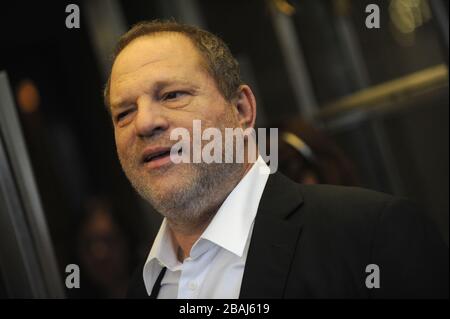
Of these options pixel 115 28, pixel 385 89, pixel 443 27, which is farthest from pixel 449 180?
pixel 115 28

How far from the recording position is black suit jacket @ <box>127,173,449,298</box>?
111 cm

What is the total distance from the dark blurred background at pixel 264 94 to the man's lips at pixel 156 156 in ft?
1.02

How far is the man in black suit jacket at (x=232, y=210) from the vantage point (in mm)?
1123

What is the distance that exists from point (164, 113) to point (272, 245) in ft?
1.03

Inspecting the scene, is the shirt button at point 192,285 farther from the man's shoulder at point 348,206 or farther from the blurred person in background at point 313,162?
the blurred person in background at point 313,162

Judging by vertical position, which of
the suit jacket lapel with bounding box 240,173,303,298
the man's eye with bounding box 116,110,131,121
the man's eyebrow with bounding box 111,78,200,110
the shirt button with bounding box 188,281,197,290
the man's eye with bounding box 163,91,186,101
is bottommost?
the shirt button with bounding box 188,281,197,290

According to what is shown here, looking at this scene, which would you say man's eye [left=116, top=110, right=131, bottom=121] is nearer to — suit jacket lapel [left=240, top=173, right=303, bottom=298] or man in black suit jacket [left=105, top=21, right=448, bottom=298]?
man in black suit jacket [left=105, top=21, right=448, bottom=298]

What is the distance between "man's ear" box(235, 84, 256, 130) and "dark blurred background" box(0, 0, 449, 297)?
32 centimetres

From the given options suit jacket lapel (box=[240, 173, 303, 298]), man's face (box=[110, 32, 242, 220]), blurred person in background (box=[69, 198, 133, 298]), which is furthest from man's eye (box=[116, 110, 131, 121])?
blurred person in background (box=[69, 198, 133, 298])

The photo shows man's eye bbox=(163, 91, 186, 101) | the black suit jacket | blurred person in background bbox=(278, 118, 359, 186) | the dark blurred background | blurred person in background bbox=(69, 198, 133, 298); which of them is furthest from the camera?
blurred person in background bbox=(69, 198, 133, 298)

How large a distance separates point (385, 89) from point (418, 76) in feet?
0.82

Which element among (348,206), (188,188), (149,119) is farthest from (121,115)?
(348,206)

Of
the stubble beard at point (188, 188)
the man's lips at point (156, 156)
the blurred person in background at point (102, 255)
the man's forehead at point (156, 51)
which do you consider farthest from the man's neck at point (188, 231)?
the blurred person in background at point (102, 255)

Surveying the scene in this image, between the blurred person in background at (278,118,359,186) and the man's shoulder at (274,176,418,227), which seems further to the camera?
the blurred person in background at (278,118,359,186)
